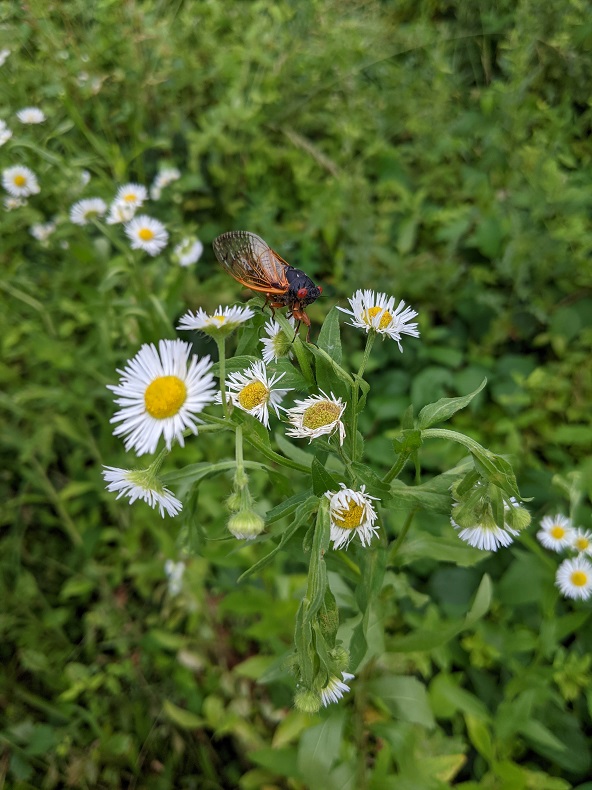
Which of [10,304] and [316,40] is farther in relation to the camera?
[316,40]

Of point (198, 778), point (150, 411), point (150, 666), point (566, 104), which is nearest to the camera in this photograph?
point (150, 411)

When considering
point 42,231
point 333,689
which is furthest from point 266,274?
point 42,231

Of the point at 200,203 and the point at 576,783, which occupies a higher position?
the point at 200,203

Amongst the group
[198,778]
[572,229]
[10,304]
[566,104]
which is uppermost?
[566,104]

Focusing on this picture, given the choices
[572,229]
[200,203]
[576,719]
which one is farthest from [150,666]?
[572,229]

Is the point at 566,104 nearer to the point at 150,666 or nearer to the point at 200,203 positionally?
the point at 200,203

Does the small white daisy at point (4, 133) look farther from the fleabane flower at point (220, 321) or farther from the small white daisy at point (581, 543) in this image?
the small white daisy at point (581, 543)

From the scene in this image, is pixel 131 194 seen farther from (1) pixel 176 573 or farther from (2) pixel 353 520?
(2) pixel 353 520
